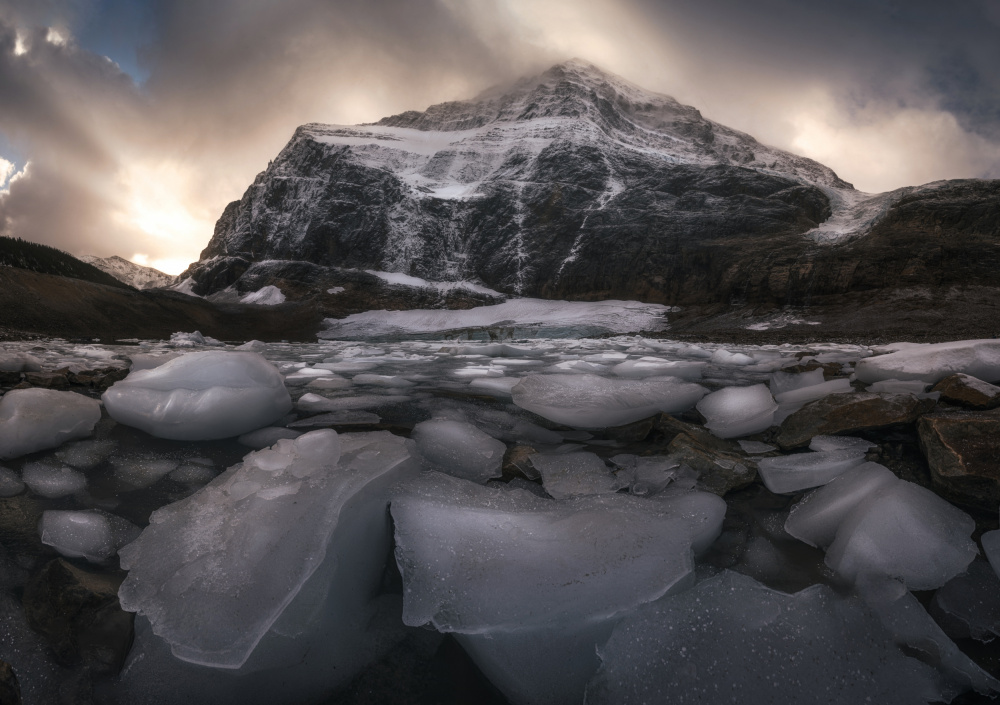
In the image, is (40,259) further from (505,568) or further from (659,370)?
(505,568)

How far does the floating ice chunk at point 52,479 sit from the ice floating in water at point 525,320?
17049mm

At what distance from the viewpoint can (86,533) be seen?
92cm

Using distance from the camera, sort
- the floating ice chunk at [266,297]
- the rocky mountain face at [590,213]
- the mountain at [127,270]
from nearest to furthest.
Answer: the rocky mountain face at [590,213], the floating ice chunk at [266,297], the mountain at [127,270]

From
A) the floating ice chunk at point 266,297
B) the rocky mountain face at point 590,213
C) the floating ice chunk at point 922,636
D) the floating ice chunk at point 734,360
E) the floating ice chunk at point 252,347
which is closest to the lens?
the floating ice chunk at point 922,636

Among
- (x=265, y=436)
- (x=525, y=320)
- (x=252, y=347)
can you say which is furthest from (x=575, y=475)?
(x=525, y=320)

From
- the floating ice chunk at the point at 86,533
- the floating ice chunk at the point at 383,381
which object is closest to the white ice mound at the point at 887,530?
the floating ice chunk at the point at 86,533

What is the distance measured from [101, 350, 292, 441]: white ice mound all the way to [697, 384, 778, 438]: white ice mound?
1811 mm

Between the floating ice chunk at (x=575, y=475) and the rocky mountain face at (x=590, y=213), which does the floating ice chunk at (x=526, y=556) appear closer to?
the floating ice chunk at (x=575, y=475)

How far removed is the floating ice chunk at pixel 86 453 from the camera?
1249 millimetres

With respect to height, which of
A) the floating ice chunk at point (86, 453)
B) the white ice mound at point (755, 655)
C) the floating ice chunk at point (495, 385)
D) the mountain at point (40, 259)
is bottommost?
the white ice mound at point (755, 655)

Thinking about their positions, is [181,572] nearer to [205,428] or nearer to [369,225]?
[205,428]

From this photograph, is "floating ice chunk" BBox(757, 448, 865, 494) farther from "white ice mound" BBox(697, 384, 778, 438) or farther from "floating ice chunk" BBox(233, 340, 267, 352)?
"floating ice chunk" BBox(233, 340, 267, 352)

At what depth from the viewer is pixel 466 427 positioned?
1.50 m

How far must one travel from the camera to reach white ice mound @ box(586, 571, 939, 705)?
1.88 feet
